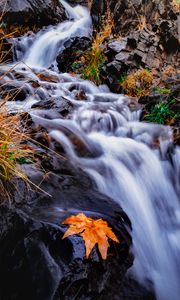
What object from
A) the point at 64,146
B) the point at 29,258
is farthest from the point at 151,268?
the point at 64,146

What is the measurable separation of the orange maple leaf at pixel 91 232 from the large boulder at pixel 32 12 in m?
8.89

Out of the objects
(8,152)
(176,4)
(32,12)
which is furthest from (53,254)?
(32,12)

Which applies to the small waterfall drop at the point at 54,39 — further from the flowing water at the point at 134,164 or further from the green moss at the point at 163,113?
the green moss at the point at 163,113

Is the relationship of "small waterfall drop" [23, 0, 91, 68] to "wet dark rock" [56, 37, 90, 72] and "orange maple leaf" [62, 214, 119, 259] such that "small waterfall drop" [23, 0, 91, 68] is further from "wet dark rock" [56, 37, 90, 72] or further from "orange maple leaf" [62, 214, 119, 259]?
"orange maple leaf" [62, 214, 119, 259]

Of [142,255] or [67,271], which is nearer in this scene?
[67,271]

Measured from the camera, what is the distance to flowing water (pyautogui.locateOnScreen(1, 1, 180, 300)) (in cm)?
312

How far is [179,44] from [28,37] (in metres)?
4.57

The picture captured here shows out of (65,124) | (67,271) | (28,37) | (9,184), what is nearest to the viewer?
(67,271)

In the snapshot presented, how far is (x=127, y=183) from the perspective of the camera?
3.86 meters

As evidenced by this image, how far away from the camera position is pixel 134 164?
14.0 ft

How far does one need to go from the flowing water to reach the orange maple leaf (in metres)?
0.54

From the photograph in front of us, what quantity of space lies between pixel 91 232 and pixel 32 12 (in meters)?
9.66

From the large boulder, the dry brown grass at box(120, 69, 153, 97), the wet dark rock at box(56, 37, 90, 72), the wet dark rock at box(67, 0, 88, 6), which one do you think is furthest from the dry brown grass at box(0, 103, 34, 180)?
the wet dark rock at box(67, 0, 88, 6)

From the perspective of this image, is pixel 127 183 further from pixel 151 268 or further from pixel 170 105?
pixel 170 105
